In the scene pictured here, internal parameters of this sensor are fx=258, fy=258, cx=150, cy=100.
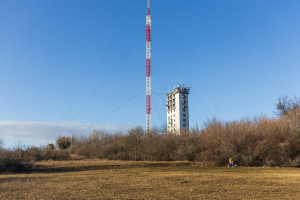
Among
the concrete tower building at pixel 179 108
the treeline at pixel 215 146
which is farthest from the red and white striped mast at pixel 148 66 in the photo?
the concrete tower building at pixel 179 108

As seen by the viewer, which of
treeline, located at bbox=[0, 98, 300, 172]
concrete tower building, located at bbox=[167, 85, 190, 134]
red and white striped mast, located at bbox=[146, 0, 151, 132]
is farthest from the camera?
concrete tower building, located at bbox=[167, 85, 190, 134]

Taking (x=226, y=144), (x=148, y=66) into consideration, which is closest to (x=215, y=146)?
(x=226, y=144)

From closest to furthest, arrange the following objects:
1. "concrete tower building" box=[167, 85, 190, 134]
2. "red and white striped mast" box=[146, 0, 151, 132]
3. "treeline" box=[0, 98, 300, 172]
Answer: "treeline" box=[0, 98, 300, 172], "red and white striped mast" box=[146, 0, 151, 132], "concrete tower building" box=[167, 85, 190, 134]

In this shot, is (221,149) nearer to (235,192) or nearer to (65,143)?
(235,192)

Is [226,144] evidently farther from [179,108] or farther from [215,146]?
[179,108]

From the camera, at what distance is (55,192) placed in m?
11.7

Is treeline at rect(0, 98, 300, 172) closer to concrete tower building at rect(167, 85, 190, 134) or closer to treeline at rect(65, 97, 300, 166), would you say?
treeline at rect(65, 97, 300, 166)

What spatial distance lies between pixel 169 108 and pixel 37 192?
97.5 m

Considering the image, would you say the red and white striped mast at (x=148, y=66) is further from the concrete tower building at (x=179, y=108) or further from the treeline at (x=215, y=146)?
the concrete tower building at (x=179, y=108)

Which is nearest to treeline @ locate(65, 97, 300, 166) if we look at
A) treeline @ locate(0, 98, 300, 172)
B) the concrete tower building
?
treeline @ locate(0, 98, 300, 172)

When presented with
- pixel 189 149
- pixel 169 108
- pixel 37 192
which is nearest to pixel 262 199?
pixel 37 192

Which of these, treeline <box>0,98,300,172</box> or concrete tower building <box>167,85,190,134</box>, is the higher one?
concrete tower building <box>167,85,190,134</box>

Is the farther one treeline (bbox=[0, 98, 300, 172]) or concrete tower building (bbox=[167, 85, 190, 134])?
concrete tower building (bbox=[167, 85, 190, 134])

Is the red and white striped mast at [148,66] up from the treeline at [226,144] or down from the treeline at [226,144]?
up
